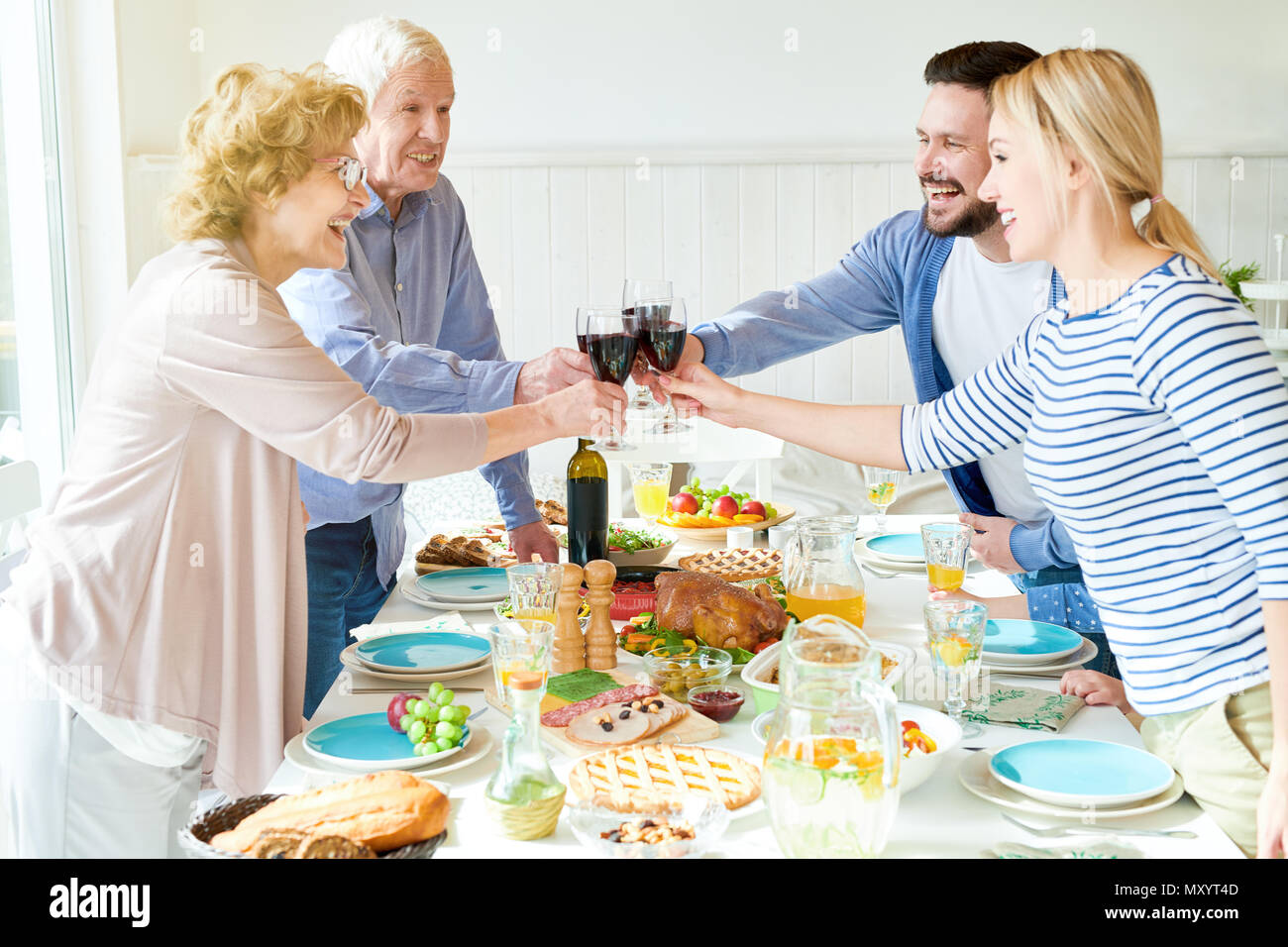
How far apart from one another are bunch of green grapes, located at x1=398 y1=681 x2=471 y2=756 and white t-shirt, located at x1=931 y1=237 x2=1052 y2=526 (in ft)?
4.39

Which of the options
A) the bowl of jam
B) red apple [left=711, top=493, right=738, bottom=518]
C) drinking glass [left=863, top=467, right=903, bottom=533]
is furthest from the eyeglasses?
drinking glass [left=863, top=467, right=903, bottom=533]

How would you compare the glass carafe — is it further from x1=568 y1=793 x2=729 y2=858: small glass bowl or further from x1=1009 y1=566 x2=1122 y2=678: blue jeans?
x1=1009 y1=566 x2=1122 y2=678: blue jeans

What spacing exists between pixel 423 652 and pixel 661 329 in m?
0.62

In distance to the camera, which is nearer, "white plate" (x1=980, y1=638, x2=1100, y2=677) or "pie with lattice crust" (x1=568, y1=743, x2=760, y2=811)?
"pie with lattice crust" (x1=568, y1=743, x2=760, y2=811)

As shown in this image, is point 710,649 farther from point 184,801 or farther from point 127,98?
point 127,98

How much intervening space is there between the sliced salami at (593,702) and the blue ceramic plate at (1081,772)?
0.42m

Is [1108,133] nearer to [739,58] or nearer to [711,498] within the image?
[711,498]

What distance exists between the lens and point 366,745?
1.34 metres

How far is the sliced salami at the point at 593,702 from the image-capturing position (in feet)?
A: 4.59

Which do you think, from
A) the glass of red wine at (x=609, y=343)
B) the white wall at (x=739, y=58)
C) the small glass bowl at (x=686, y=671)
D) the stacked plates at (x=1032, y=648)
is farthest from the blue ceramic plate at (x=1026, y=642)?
the white wall at (x=739, y=58)

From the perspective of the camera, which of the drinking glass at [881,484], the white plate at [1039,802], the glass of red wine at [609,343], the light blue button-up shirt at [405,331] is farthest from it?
the drinking glass at [881,484]

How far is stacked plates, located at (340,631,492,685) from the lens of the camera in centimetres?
161

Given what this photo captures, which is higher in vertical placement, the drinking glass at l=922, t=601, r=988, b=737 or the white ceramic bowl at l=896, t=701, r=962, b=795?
the drinking glass at l=922, t=601, r=988, b=737

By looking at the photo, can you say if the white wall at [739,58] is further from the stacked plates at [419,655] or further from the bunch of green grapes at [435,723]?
the bunch of green grapes at [435,723]
